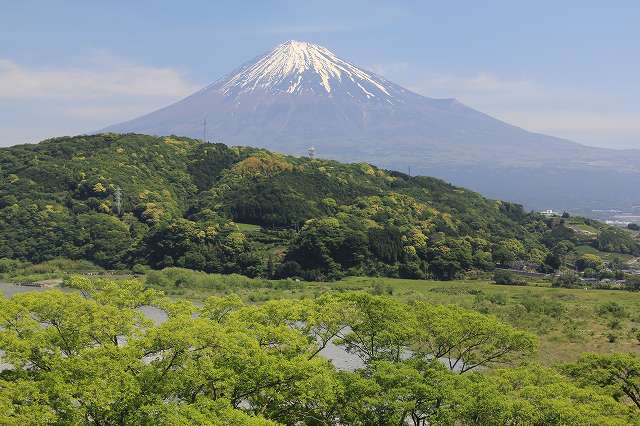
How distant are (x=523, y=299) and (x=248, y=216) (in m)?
46.9

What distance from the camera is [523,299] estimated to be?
57062 mm

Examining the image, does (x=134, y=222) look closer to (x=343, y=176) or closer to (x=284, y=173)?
(x=284, y=173)

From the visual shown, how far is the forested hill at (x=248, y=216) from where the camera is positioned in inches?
3147

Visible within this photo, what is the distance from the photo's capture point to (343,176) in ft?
340

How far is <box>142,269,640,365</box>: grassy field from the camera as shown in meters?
43.2

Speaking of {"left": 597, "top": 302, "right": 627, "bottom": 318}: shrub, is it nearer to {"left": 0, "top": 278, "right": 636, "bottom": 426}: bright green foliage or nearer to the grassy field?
the grassy field

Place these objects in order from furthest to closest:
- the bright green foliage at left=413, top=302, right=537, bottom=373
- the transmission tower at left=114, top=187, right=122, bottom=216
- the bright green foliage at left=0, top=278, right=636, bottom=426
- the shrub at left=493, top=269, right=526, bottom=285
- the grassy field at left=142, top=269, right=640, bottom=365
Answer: the transmission tower at left=114, top=187, right=122, bottom=216, the shrub at left=493, top=269, right=526, bottom=285, the grassy field at left=142, top=269, right=640, bottom=365, the bright green foliage at left=413, top=302, right=537, bottom=373, the bright green foliage at left=0, top=278, right=636, bottom=426

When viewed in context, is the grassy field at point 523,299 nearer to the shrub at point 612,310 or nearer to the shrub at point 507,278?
the shrub at point 612,310

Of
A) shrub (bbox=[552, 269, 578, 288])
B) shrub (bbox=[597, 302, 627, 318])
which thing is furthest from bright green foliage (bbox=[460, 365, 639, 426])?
shrub (bbox=[552, 269, 578, 288])

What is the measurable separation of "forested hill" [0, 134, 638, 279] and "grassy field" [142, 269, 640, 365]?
23.6 ft

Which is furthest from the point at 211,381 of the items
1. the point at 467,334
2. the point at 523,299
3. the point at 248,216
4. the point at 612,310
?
the point at 248,216

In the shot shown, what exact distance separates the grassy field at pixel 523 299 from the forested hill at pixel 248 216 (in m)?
7.20

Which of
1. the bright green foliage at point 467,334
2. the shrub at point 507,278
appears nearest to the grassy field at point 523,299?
the shrub at point 507,278

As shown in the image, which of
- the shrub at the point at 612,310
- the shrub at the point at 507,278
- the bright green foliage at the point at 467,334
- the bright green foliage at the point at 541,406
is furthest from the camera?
the shrub at the point at 507,278
